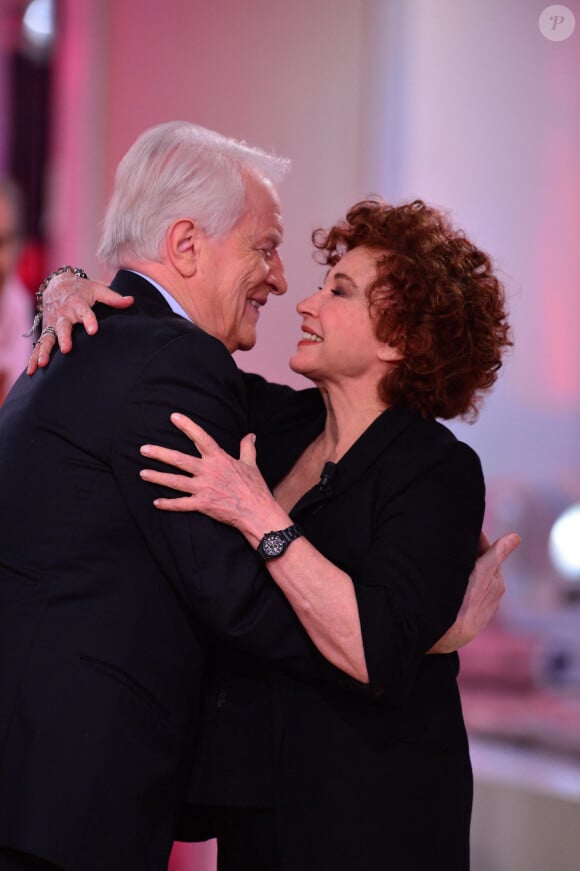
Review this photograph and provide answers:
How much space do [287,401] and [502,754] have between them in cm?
175

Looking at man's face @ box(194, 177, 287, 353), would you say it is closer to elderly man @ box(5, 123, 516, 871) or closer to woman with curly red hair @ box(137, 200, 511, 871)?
woman with curly red hair @ box(137, 200, 511, 871)

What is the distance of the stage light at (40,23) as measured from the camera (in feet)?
14.2

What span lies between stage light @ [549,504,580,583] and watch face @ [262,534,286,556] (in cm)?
221

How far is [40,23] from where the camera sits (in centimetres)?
436

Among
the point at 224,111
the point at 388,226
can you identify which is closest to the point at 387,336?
the point at 388,226

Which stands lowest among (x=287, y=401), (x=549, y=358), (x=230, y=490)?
(x=230, y=490)

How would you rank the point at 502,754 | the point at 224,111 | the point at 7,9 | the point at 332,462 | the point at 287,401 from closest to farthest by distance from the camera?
1. the point at 332,462
2. the point at 287,401
3. the point at 502,754
4. the point at 224,111
5. the point at 7,9

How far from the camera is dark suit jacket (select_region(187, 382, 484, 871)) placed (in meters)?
1.88

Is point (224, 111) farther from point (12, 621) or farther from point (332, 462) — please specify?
point (12, 621)

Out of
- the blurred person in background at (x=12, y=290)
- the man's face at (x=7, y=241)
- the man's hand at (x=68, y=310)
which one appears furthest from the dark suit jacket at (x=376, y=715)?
the man's face at (x=7, y=241)

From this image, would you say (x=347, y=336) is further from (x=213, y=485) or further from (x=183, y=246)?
(x=213, y=485)

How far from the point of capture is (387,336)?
2148 mm

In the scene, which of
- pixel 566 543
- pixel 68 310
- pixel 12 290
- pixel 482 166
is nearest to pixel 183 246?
pixel 68 310

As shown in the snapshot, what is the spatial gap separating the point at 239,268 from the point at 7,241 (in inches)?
95.1
